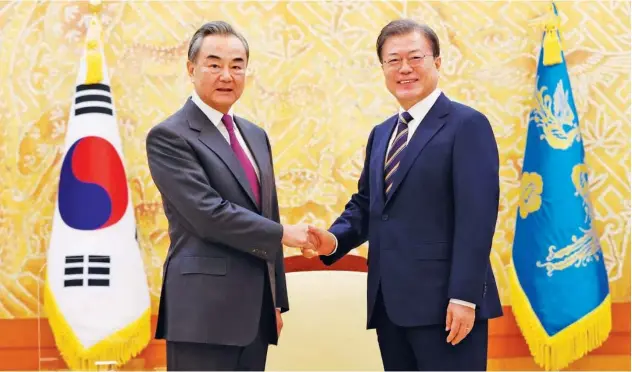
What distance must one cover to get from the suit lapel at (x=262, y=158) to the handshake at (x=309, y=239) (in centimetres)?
9

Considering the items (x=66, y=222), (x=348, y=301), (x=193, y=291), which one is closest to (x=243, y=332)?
(x=193, y=291)

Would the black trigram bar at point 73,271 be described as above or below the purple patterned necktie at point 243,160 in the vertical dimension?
below

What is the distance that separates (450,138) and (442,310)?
1.74ft

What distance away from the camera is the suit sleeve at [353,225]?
2631 millimetres

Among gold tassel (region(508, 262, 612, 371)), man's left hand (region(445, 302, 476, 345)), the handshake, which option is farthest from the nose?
gold tassel (region(508, 262, 612, 371))

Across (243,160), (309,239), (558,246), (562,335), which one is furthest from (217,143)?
(562,335)

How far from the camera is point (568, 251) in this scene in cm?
367

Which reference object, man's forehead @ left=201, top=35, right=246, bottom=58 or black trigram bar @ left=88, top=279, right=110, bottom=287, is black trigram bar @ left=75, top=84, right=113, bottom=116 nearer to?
black trigram bar @ left=88, top=279, right=110, bottom=287

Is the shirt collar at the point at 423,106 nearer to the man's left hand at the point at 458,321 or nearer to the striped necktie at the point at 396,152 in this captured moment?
the striped necktie at the point at 396,152

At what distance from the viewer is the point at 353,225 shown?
266 centimetres

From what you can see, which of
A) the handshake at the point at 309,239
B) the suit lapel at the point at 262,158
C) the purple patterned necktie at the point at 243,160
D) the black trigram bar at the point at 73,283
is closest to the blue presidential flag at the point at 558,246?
the handshake at the point at 309,239

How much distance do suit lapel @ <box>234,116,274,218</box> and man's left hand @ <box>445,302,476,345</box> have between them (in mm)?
662

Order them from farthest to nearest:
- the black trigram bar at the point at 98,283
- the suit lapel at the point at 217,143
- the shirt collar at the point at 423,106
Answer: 1. the black trigram bar at the point at 98,283
2. the shirt collar at the point at 423,106
3. the suit lapel at the point at 217,143

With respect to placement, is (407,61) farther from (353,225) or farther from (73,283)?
(73,283)
